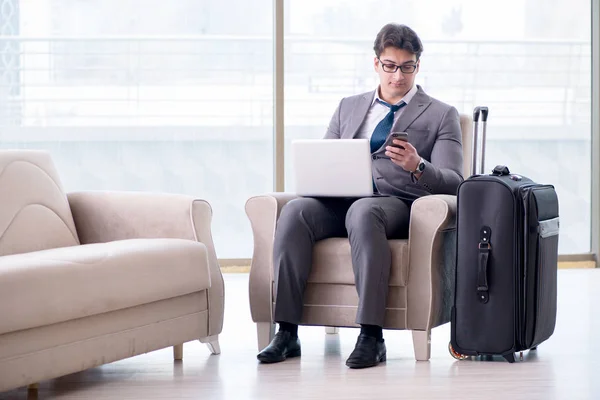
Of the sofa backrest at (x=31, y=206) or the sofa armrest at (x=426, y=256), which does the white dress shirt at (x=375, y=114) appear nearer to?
the sofa armrest at (x=426, y=256)

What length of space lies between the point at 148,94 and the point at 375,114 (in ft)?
8.21

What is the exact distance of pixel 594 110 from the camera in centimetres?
568

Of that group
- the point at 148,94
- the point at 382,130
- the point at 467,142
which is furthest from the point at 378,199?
the point at 148,94

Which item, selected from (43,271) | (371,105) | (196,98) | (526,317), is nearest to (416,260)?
(526,317)

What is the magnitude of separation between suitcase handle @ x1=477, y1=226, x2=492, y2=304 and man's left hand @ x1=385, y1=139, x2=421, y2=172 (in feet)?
1.03

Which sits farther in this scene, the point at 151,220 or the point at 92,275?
the point at 151,220

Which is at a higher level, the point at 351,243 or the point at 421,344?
the point at 351,243

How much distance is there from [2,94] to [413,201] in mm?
3234

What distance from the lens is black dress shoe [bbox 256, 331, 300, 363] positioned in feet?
9.92

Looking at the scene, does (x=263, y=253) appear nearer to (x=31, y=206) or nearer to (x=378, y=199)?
(x=378, y=199)

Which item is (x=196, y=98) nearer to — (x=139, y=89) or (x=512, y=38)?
(x=139, y=89)

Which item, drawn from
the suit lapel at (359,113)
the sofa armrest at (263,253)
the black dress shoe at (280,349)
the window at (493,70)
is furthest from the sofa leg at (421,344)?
the window at (493,70)

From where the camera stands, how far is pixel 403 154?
3.04 meters

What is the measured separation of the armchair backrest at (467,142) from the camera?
3482 millimetres
